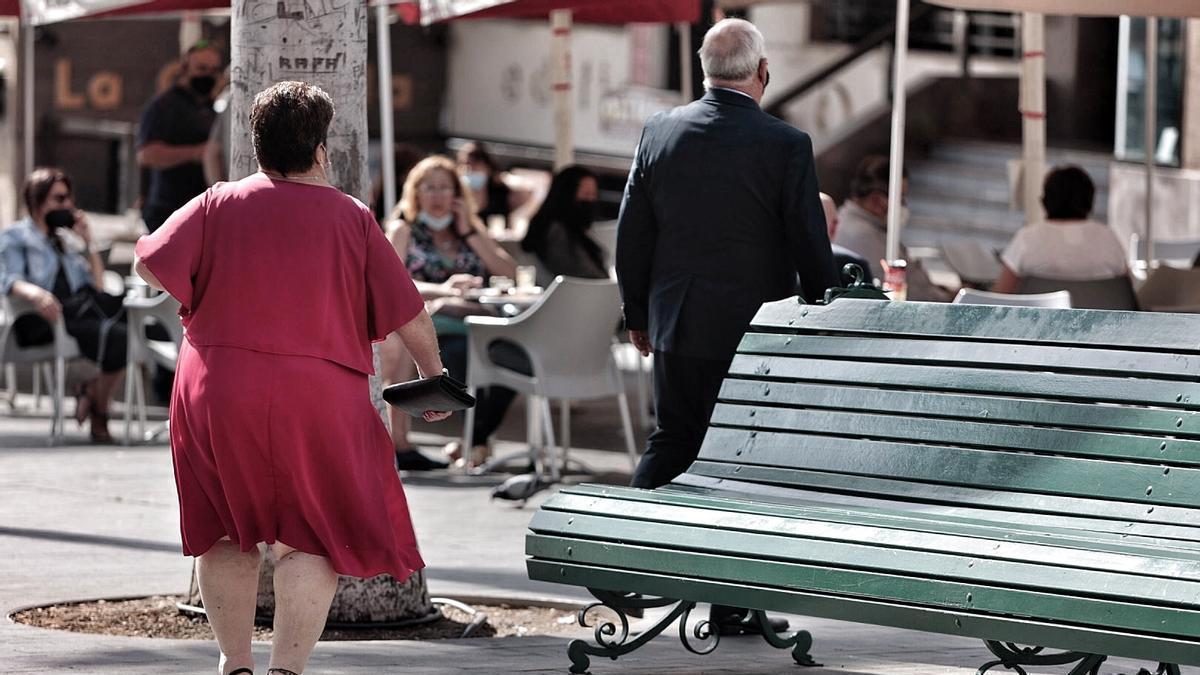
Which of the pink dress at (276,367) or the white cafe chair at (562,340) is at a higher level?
the pink dress at (276,367)

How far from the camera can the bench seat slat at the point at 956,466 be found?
534 cm

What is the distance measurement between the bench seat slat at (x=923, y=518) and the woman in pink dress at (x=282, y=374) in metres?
0.78

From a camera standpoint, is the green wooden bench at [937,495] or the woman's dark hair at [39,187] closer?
the green wooden bench at [937,495]

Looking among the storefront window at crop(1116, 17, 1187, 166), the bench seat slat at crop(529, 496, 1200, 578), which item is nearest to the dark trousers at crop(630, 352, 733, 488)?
the bench seat slat at crop(529, 496, 1200, 578)

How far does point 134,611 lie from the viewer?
277 inches

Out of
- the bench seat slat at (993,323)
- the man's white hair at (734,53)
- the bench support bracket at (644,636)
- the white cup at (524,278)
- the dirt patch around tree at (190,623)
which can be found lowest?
the dirt patch around tree at (190,623)

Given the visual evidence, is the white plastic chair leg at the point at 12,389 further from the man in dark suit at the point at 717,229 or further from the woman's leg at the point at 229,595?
the woman's leg at the point at 229,595

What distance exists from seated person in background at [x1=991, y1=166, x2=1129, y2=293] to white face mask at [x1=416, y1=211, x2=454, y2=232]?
2.89 metres

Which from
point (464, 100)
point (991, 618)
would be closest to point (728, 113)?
point (991, 618)

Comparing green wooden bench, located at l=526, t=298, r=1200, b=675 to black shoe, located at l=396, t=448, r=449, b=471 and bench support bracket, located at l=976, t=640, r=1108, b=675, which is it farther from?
black shoe, located at l=396, t=448, r=449, b=471

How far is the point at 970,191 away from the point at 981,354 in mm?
15272

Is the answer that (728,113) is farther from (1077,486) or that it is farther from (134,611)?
(134,611)

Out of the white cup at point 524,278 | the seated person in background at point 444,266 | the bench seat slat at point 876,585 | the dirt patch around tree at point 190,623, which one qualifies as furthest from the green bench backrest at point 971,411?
the white cup at point 524,278

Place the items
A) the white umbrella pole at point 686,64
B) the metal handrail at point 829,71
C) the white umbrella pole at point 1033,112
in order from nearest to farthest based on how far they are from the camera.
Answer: the white umbrella pole at point 1033,112
the white umbrella pole at point 686,64
the metal handrail at point 829,71
